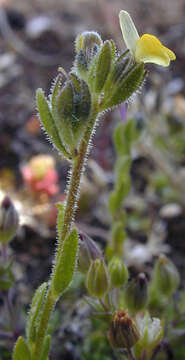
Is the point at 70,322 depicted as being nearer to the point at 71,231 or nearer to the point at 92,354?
the point at 92,354

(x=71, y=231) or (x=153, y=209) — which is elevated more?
(x=153, y=209)

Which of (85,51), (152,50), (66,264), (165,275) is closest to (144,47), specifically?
(152,50)

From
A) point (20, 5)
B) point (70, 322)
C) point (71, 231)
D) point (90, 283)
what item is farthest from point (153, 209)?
point (20, 5)

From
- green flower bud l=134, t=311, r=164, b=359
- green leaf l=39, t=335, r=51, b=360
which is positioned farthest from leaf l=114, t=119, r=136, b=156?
green leaf l=39, t=335, r=51, b=360

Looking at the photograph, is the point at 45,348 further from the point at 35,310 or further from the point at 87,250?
the point at 87,250

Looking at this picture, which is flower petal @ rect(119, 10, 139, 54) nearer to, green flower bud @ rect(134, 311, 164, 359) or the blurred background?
the blurred background

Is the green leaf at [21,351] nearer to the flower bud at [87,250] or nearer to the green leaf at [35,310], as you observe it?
the green leaf at [35,310]
